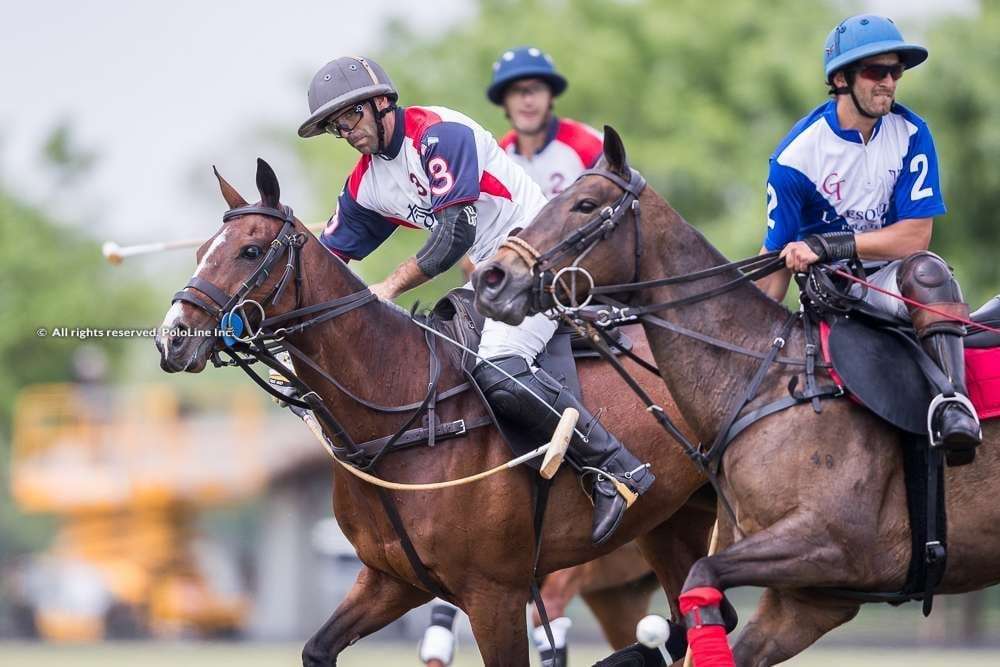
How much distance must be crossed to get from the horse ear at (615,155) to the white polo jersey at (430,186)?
1.03 meters

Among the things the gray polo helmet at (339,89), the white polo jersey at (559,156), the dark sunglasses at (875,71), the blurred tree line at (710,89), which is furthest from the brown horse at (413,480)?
the blurred tree line at (710,89)

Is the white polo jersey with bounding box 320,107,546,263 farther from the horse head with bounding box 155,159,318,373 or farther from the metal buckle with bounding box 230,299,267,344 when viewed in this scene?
the metal buckle with bounding box 230,299,267,344

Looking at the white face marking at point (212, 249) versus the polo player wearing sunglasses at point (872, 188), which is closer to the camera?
the polo player wearing sunglasses at point (872, 188)

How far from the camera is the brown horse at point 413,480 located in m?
6.35

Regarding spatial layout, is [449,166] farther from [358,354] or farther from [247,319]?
[247,319]

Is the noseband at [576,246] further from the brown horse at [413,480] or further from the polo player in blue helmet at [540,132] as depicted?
the polo player in blue helmet at [540,132]

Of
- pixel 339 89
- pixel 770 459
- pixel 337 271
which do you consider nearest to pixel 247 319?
pixel 337 271

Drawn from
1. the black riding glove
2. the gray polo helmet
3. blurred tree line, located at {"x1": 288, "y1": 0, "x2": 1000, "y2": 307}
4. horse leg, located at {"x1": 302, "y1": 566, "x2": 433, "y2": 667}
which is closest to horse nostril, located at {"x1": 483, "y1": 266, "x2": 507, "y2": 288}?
the black riding glove

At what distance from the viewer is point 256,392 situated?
26078 millimetres

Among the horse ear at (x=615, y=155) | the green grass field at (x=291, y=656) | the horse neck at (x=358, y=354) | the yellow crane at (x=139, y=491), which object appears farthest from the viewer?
the yellow crane at (x=139, y=491)

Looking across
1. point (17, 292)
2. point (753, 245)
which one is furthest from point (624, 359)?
point (17, 292)

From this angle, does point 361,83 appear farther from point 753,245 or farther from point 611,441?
point 753,245

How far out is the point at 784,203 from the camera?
20.1ft

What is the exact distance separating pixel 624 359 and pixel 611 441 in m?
0.66
